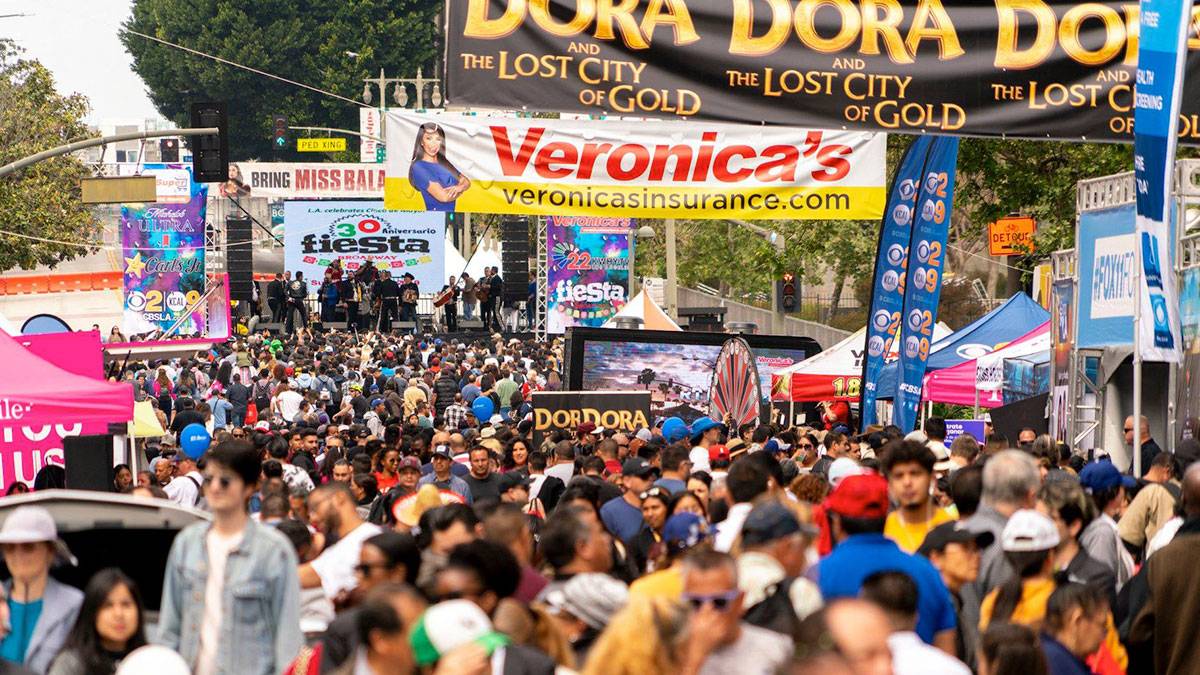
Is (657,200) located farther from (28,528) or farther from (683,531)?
(28,528)

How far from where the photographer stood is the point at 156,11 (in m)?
97.1

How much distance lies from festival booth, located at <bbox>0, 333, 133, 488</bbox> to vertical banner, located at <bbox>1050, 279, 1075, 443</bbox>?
8504 mm

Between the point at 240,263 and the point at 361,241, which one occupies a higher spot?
the point at 361,241

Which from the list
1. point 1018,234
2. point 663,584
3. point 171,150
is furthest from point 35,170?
point 171,150

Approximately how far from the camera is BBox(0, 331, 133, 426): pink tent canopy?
1379 cm

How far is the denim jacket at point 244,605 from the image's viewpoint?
21.7ft

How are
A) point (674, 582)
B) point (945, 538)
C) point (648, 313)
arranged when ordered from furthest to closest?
point (648, 313) → point (945, 538) → point (674, 582)

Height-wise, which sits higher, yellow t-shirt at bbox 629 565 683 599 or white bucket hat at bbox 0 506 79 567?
white bucket hat at bbox 0 506 79 567

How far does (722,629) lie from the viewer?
527cm

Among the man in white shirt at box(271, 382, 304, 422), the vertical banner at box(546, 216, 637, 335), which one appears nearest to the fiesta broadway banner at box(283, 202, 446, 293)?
the vertical banner at box(546, 216, 637, 335)

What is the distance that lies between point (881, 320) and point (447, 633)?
13319 mm

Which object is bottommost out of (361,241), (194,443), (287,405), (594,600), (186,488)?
(287,405)

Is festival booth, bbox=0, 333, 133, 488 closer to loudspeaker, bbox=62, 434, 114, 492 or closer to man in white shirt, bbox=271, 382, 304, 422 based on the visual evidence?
loudspeaker, bbox=62, 434, 114, 492

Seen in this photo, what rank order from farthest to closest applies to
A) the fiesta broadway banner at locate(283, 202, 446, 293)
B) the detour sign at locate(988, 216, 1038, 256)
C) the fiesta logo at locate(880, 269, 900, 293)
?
the fiesta broadway banner at locate(283, 202, 446, 293) → the detour sign at locate(988, 216, 1038, 256) → the fiesta logo at locate(880, 269, 900, 293)
